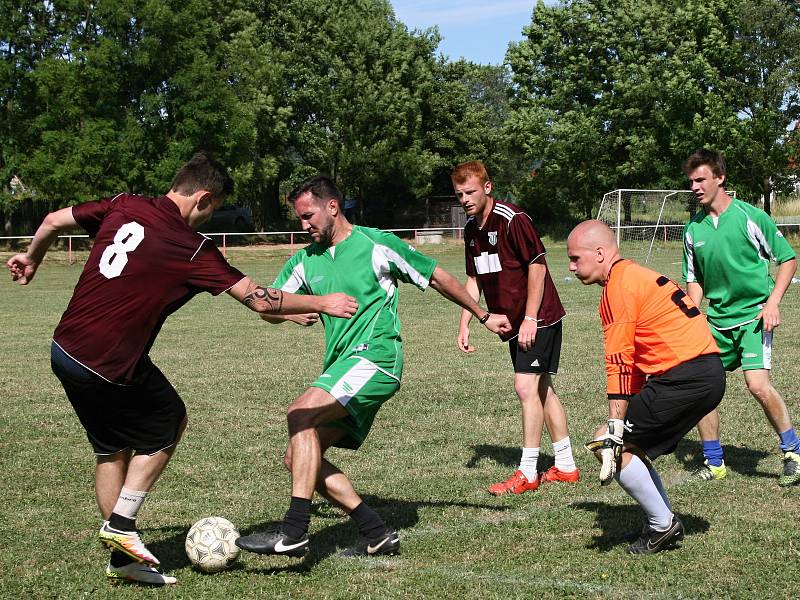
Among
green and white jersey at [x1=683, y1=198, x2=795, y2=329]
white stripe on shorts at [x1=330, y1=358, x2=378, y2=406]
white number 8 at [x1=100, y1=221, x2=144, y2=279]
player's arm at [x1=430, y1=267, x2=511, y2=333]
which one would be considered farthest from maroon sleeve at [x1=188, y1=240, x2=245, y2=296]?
green and white jersey at [x1=683, y1=198, x2=795, y2=329]

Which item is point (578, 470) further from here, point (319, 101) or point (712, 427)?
point (319, 101)

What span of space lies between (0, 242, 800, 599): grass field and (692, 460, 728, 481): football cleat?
0.36 ft

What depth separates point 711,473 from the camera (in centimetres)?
686

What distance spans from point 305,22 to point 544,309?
4809cm

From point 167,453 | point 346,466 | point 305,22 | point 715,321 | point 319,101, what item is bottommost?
point 346,466

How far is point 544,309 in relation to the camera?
7039mm

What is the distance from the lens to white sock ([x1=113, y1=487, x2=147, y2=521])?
192 inches

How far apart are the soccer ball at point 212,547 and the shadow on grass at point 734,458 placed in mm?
3657

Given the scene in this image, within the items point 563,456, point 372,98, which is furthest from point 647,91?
point 563,456

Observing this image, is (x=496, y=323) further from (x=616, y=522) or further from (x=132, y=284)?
(x=132, y=284)

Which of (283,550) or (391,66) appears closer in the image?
(283,550)

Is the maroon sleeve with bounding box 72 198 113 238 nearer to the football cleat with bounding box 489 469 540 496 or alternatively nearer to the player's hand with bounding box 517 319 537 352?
the player's hand with bounding box 517 319 537 352

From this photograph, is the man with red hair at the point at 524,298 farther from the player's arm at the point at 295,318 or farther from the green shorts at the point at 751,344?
the player's arm at the point at 295,318

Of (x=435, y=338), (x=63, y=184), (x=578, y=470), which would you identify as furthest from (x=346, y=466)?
(x=63, y=184)
